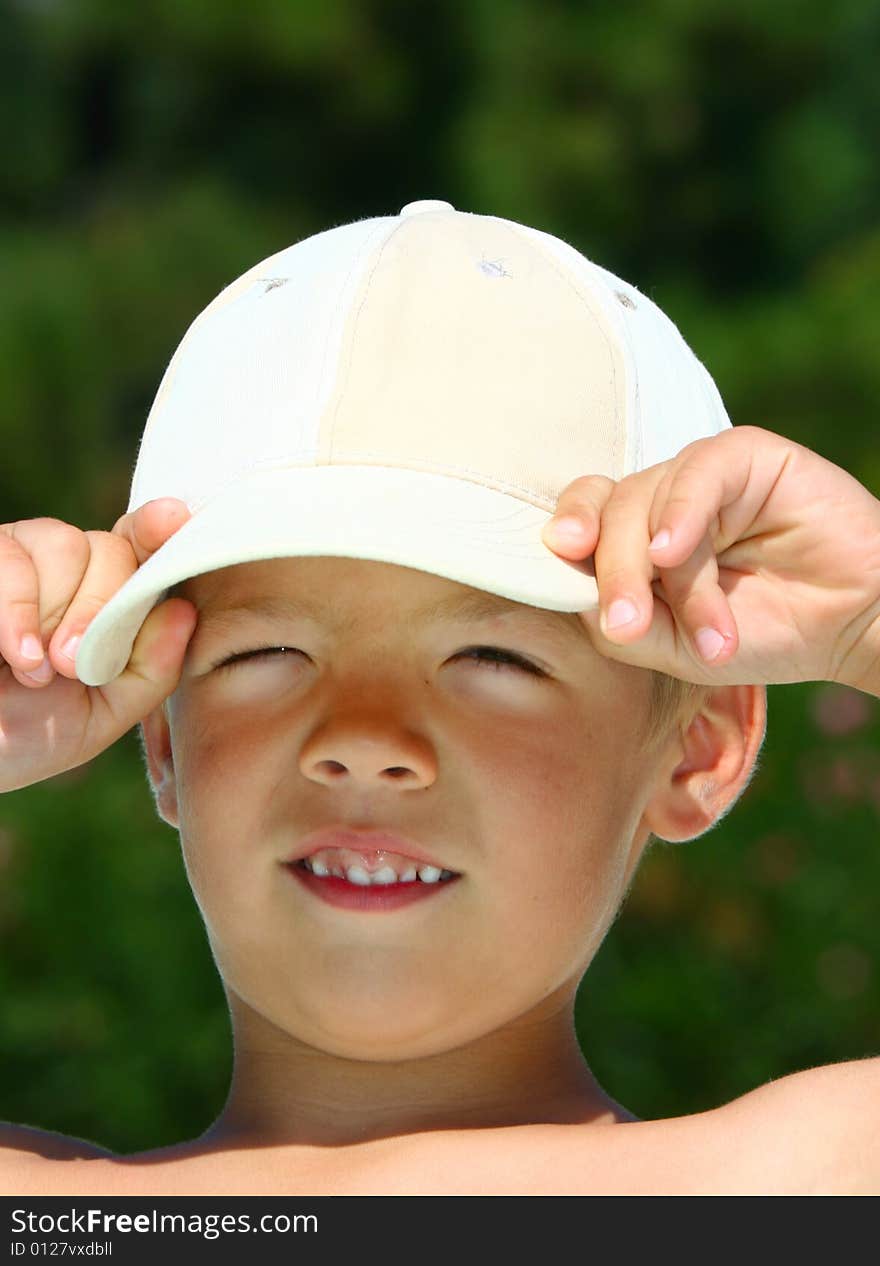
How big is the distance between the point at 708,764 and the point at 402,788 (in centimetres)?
39

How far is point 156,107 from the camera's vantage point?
609 cm

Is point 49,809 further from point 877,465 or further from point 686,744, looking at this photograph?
point 686,744

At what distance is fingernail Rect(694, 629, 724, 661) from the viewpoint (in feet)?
4.59

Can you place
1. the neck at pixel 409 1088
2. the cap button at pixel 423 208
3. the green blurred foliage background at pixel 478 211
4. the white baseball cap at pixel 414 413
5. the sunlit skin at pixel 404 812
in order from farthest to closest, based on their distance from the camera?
1. the green blurred foliage background at pixel 478 211
2. the cap button at pixel 423 208
3. the neck at pixel 409 1088
4. the sunlit skin at pixel 404 812
5. the white baseball cap at pixel 414 413

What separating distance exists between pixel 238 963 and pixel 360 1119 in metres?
0.19

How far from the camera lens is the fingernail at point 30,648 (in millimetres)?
1545

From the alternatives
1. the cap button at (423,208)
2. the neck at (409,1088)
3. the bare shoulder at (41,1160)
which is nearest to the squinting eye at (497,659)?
the neck at (409,1088)

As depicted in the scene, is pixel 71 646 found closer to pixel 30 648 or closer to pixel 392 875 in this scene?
pixel 30 648

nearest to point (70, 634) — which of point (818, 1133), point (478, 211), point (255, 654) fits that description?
point (255, 654)

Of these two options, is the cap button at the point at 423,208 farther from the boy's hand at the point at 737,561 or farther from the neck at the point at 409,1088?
the neck at the point at 409,1088

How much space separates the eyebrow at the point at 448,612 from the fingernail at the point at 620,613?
177 millimetres

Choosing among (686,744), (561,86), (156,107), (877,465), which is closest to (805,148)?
(561,86)

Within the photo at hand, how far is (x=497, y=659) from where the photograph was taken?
163cm

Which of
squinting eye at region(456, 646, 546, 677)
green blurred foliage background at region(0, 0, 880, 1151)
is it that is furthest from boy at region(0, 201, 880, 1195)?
green blurred foliage background at region(0, 0, 880, 1151)
